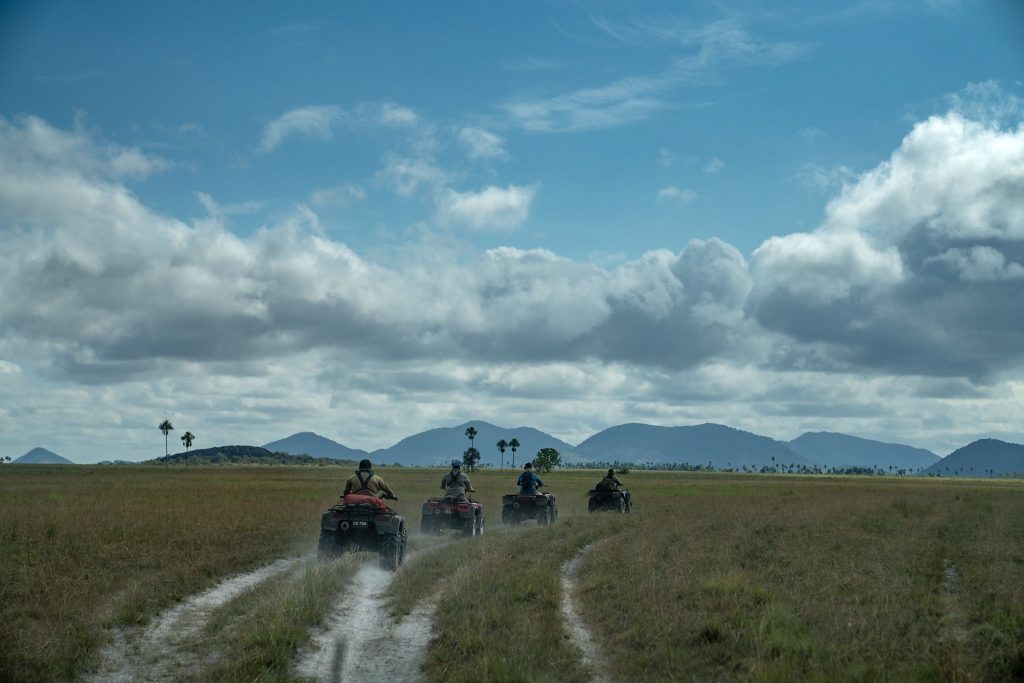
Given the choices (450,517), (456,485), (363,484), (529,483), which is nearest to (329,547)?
(363,484)

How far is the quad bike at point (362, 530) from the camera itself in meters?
17.5

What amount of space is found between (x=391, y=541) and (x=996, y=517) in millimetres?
28725

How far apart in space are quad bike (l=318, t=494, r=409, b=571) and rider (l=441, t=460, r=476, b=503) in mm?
6292

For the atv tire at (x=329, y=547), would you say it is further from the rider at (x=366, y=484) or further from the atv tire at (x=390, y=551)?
the rider at (x=366, y=484)

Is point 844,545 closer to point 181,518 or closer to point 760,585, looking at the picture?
point 760,585

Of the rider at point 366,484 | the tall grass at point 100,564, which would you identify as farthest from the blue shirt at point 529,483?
the rider at point 366,484

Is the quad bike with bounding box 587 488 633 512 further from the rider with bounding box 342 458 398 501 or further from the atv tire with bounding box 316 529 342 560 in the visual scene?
the atv tire with bounding box 316 529 342 560

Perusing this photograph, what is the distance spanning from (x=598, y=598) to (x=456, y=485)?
34.0ft

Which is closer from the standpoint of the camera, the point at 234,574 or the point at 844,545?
the point at 234,574

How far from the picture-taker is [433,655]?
10602mm

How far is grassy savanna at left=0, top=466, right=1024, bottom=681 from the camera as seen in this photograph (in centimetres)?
1005

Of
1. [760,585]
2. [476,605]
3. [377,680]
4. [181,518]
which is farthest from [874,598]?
[181,518]

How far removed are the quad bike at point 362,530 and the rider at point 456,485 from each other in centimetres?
629

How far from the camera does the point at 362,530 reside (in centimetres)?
1752
